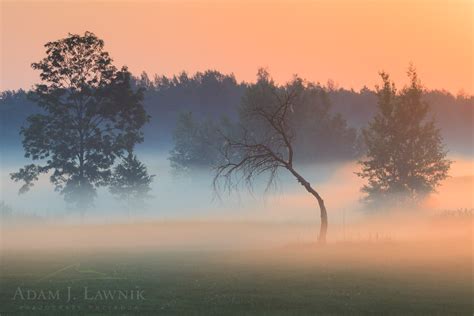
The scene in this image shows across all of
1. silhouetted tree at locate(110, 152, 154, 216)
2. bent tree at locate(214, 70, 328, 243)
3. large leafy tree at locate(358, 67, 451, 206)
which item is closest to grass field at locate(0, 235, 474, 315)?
bent tree at locate(214, 70, 328, 243)

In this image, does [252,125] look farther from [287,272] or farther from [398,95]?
[287,272]

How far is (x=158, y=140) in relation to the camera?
19912cm

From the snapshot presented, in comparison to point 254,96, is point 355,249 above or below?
below

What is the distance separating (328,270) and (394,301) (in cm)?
960

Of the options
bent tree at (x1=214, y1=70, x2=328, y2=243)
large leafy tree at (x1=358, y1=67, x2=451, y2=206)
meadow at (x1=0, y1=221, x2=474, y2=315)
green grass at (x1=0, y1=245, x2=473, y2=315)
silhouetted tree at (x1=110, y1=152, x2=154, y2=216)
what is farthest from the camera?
silhouetted tree at (x1=110, y1=152, x2=154, y2=216)

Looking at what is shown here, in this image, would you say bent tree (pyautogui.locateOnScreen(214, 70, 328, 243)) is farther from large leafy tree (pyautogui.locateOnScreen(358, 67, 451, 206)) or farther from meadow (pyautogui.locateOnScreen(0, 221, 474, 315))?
large leafy tree (pyautogui.locateOnScreen(358, 67, 451, 206))

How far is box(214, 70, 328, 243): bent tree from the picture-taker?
4962 centimetres

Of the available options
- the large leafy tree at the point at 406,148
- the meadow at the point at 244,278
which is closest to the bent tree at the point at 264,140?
the meadow at the point at 244,278

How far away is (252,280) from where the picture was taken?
35.3 metres

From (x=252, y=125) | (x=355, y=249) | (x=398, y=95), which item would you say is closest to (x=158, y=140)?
(x=252, y=125)

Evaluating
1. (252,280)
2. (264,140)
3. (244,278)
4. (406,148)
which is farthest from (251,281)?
(406,148)

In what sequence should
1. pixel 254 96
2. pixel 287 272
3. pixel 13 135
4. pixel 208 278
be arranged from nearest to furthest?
pixel 208 278, pixel 287 272, pixel 254 96, pixel 13 135

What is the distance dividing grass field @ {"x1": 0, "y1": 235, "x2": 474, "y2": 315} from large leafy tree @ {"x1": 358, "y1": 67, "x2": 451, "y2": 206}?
2469 cm

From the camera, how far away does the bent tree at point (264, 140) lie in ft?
163
